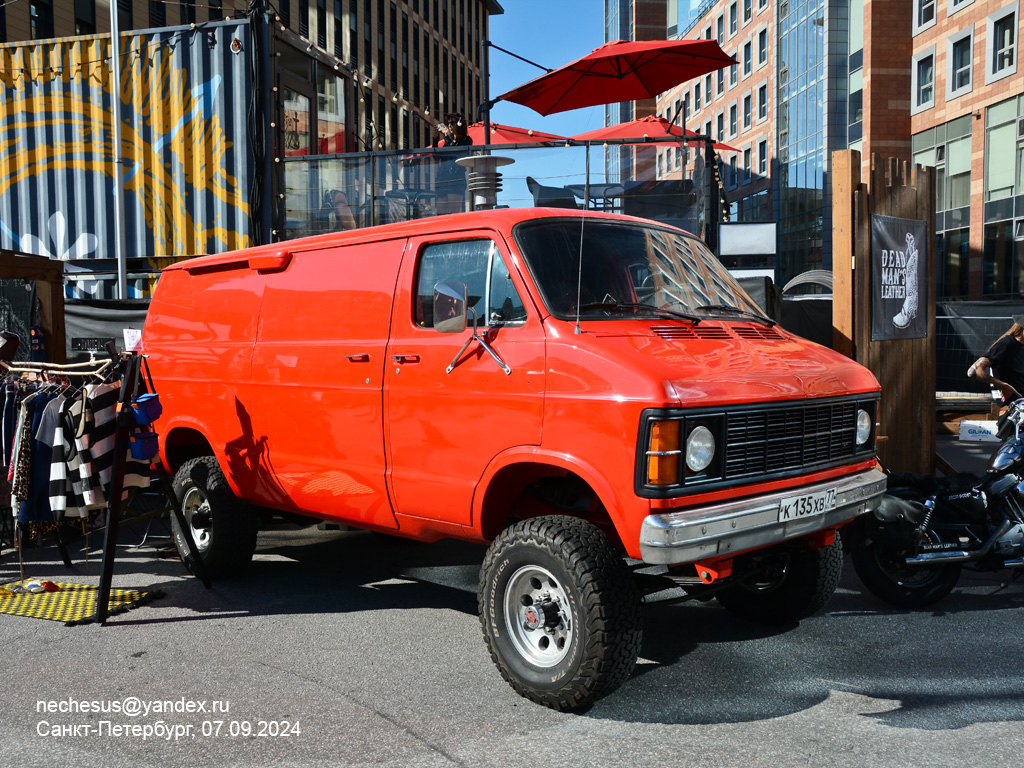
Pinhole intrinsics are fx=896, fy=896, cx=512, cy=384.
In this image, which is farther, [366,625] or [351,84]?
[351,84]

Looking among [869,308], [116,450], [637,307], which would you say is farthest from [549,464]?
[869,308]

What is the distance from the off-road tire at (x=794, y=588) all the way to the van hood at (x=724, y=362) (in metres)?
0.97

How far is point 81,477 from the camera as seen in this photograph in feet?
18.0

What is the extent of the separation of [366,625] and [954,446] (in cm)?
954

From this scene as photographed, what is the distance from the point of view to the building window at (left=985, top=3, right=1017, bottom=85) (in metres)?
29.0

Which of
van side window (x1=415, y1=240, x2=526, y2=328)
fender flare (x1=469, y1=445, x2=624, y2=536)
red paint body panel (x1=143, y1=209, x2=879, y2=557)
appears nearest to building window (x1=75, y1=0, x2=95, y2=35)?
red paint body panel (x1=143, y1=209, x2=879, y2=557)

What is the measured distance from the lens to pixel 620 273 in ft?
14.9

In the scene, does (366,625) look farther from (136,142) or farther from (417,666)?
(136,142)

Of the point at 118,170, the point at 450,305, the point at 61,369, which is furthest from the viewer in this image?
the point at 118,170

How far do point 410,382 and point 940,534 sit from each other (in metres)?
3.28

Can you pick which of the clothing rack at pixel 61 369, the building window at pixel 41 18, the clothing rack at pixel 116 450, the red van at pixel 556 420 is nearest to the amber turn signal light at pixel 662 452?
the red van at pixel 556 420

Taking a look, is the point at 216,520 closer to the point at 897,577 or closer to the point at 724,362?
the point at 724,362

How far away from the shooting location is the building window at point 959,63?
103 ft

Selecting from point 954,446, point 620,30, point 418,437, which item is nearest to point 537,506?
point 418,437
